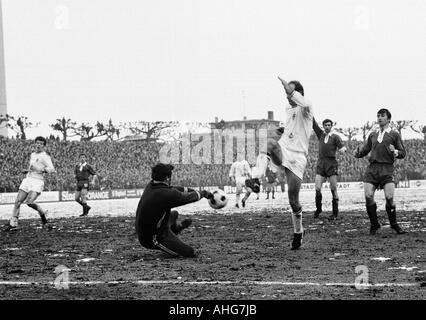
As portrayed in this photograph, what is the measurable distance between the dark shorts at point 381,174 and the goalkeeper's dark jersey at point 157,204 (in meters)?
4.30

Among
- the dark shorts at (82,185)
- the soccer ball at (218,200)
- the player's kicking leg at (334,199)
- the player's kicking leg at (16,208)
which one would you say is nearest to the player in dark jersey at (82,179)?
the dark shorts at (82,185)

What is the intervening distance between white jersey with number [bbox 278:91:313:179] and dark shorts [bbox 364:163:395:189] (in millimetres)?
2555

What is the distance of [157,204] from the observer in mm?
9305

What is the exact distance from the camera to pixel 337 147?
16594 mm

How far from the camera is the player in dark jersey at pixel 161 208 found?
9.23 metres

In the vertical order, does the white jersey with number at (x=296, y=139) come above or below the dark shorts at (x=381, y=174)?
above

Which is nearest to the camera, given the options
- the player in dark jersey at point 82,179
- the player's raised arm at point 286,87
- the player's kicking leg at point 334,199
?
the player's raised arm at point 286,87

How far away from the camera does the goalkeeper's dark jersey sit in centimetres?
922

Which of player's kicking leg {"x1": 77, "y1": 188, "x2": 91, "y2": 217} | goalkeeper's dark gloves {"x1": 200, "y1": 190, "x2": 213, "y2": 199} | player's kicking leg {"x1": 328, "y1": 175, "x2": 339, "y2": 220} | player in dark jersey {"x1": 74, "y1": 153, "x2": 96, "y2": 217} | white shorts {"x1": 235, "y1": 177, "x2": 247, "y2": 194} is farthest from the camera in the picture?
white shorts {"x1": 235, "y1": 177, "x2": 247, "y2": 194}

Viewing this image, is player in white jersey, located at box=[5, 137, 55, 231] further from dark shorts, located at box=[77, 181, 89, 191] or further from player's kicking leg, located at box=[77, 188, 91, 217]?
dark shorts, located at box=[77, 181, 89, 191]

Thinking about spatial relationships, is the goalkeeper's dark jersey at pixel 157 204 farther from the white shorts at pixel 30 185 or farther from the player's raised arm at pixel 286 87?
the white shorts at pixel 30 185

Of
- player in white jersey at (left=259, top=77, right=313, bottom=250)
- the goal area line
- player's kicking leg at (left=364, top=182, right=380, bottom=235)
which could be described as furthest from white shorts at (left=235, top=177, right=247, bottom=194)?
the goal area line
